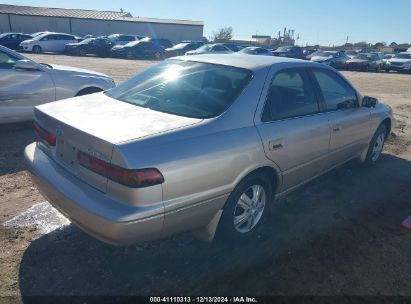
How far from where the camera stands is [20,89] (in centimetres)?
591

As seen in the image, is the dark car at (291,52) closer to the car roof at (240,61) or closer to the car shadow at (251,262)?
the car roof at (240,61)

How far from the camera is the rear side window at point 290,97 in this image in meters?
3.33

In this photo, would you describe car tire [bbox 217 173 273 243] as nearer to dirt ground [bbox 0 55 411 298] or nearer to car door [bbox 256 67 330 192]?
dirt ground [bbox 0 55 411 298]

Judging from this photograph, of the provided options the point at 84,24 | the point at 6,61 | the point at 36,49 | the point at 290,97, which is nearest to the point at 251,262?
the point at 290,97

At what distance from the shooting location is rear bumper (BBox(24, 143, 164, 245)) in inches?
94.7

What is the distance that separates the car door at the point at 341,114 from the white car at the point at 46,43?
29.0 m

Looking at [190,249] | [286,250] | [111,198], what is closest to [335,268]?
[286,250]

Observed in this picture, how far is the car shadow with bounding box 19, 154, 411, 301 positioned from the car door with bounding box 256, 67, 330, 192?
23.9 inches

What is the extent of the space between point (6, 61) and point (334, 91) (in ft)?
17.0

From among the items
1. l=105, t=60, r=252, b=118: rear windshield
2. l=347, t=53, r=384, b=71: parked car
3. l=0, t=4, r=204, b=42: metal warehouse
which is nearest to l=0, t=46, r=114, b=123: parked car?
l=105, t=60, r=252, b=118: rear windshield

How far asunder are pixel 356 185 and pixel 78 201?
3768mm

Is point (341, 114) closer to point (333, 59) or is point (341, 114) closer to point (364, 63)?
point (333, 59)

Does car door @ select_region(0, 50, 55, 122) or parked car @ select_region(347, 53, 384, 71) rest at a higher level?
car door @ select_region(0, 50, 55, 122)

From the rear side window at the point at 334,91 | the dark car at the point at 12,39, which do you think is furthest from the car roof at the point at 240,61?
the dark car at the point at 12,39
